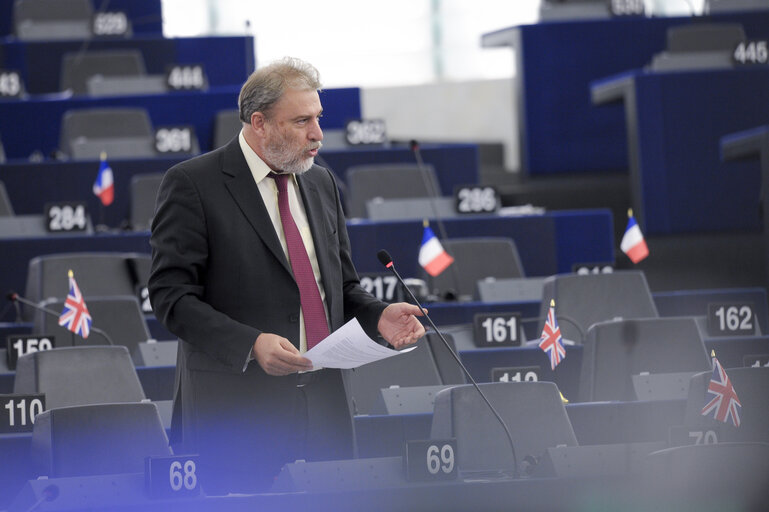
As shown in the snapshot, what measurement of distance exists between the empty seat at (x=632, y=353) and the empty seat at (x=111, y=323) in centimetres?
167

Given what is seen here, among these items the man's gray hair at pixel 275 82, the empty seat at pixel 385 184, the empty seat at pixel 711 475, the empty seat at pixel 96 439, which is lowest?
the empty seat at pixel 96 439

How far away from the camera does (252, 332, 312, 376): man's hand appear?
2.46m

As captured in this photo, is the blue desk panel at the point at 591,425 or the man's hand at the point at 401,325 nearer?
the man's hand at the point at 401,325

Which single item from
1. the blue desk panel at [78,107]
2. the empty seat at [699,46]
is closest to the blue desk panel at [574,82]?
the empty seat at [699,46]

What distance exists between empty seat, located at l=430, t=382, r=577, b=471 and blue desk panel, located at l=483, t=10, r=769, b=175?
5321 millimetres

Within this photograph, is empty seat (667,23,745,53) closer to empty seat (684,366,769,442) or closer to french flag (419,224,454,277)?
french flag (419,224,454,277)

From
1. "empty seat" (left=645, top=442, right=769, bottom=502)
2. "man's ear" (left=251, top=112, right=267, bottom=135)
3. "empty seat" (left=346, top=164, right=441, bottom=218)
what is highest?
"man's ear" (left=251, top=112, right=267, bottom=135)

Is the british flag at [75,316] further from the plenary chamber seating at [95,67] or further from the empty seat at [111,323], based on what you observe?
the plenary chamber seating at [95,67]

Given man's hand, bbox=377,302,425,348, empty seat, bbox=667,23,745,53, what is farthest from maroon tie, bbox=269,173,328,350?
empty seat, bbox=667,23,745,53

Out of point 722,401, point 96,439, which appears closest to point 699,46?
point 722,401

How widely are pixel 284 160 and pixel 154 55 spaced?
6.60m

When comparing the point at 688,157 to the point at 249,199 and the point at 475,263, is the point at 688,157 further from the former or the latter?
the point at 249,199

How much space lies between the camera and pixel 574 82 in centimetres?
878

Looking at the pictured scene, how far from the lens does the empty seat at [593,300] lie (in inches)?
215
